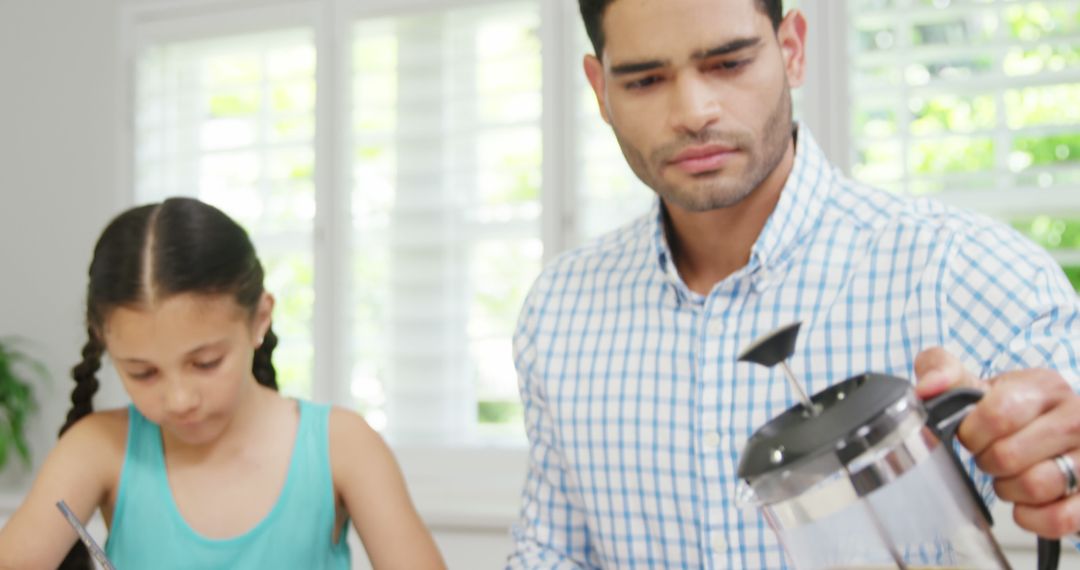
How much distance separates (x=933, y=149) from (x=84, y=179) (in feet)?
7.27

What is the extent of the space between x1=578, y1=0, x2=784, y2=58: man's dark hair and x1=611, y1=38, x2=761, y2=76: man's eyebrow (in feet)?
0.15

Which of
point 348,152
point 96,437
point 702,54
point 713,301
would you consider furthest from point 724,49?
point 348,152

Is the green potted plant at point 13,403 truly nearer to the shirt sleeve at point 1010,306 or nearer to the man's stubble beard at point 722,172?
the man's stubble beard at point 722,172

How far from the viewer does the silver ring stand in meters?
0.62

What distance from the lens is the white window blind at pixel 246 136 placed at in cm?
272

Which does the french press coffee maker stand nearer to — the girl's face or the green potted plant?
the girl's face

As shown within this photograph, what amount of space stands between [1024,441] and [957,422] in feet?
0.14

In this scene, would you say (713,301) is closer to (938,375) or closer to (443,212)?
(938,375)

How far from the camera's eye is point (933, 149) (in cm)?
204

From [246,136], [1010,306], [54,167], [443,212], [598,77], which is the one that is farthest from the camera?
[54,167]

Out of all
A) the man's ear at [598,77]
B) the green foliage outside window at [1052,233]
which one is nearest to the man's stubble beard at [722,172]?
the man's ear at [598,77]

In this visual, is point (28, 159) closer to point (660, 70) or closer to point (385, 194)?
point (385, 194)

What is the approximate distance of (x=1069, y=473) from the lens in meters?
0.62

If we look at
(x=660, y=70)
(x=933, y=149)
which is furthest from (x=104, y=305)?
(x=933, y=149)
